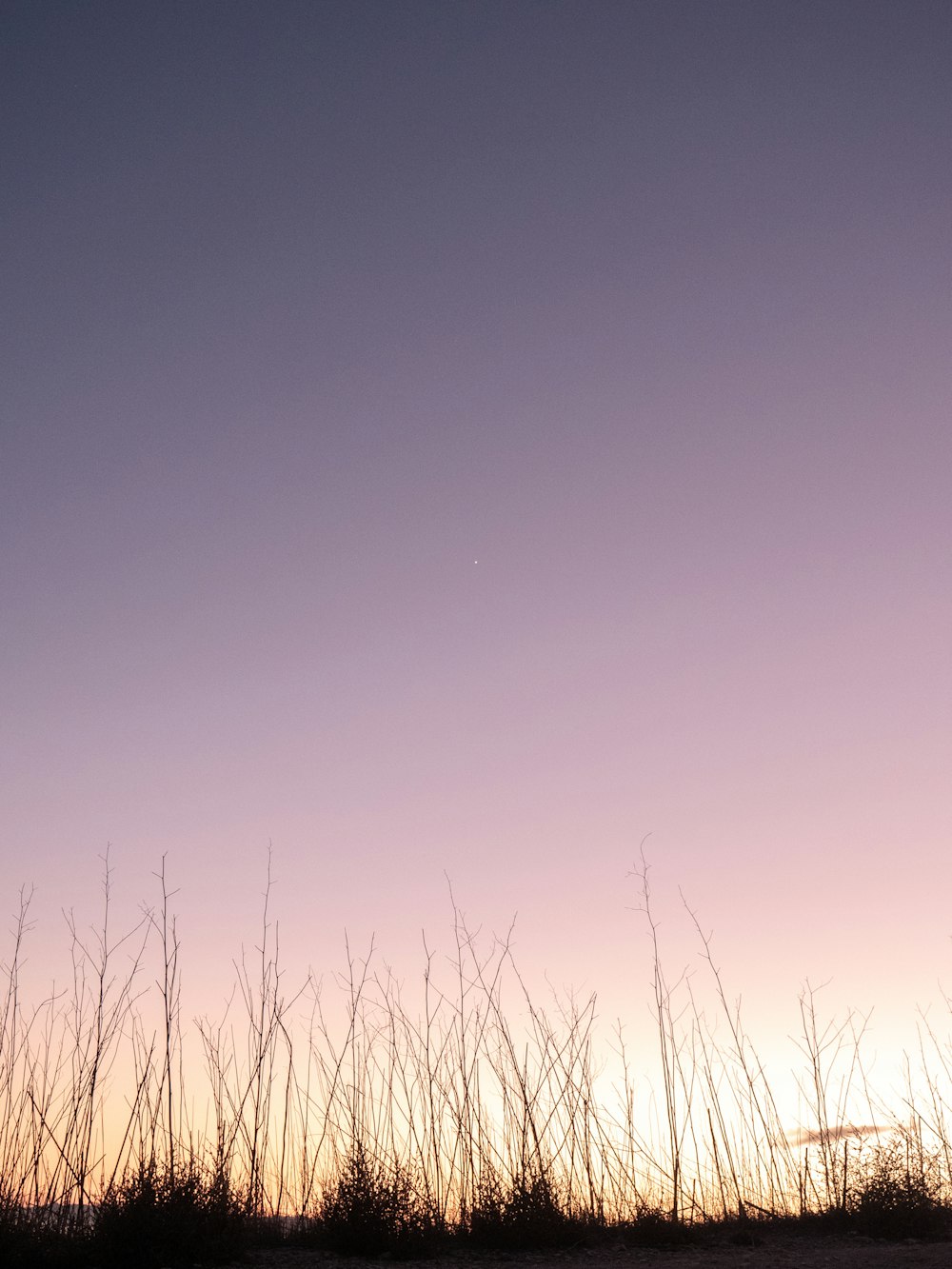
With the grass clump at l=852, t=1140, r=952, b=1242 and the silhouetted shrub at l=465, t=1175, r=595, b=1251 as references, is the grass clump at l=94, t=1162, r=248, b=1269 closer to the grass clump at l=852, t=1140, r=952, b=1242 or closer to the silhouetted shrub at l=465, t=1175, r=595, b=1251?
the silhouetted shrub at l=465, t=1175, r=595, b=1251

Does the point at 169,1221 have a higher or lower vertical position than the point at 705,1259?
higher

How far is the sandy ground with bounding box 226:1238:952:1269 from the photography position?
4699 millimetres

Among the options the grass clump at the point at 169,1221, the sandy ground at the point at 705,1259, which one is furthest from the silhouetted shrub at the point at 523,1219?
the grass clump at the point at 169,1221

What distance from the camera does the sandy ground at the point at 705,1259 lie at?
185 inches

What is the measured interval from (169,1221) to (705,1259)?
269cm

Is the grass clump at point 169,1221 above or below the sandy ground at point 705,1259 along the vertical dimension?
above

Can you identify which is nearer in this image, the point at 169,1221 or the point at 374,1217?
the point at 169,1221

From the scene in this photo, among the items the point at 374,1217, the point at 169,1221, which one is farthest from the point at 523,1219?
the point at 169,1221

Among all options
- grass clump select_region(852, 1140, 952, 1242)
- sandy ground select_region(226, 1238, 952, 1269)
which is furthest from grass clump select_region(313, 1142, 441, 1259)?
grass clump select_region(852, 1140, 952, 1242)

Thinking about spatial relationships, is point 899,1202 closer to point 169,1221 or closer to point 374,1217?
point 374,1217

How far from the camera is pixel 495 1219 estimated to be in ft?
17.8

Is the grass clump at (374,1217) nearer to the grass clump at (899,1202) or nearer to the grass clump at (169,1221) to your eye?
the grass clump at (169,1221)

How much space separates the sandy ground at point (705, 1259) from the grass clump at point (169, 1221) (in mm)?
193

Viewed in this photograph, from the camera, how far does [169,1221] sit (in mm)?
4602
